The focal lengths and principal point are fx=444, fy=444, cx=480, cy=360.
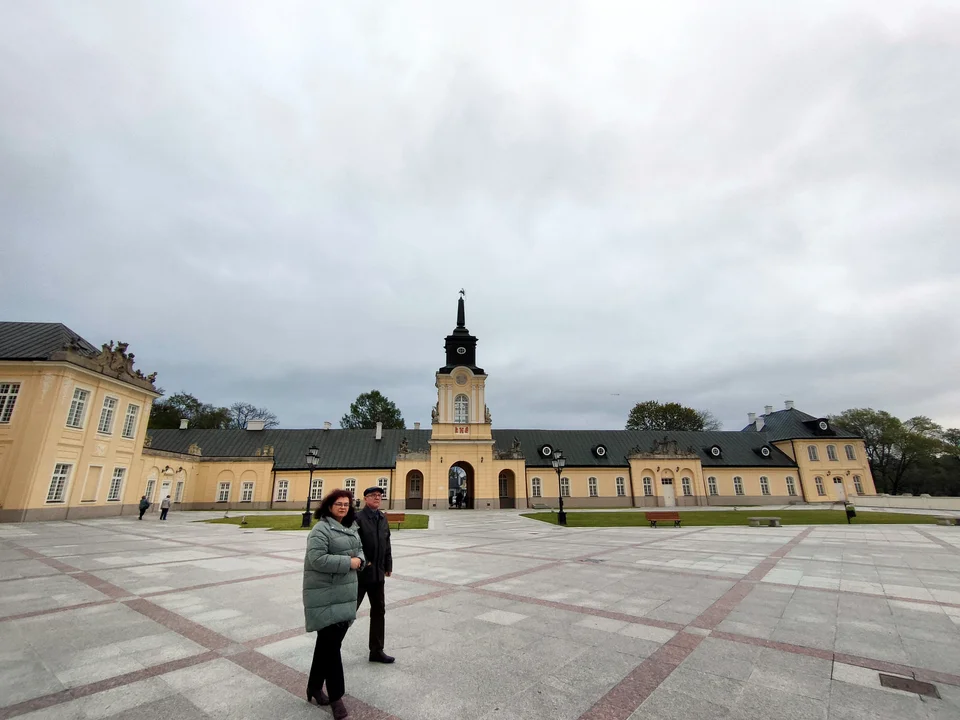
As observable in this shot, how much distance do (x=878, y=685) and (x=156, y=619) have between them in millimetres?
8929

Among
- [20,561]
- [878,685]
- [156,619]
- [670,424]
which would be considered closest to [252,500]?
[20,561]

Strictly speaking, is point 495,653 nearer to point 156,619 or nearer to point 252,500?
point 156,619

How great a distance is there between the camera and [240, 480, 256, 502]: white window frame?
134 feet

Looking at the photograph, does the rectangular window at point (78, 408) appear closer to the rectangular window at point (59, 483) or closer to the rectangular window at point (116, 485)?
the rectangular window at point (59, 483)

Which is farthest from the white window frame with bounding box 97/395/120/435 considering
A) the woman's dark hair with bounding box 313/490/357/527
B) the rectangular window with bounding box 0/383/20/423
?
the woman's dark hair with bounding box 313/490/357/527

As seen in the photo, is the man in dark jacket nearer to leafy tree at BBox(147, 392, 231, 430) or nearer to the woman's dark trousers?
the woman's dark trousers

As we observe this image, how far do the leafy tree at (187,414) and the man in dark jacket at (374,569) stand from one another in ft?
192

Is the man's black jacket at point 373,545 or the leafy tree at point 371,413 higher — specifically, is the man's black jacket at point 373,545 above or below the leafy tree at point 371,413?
below

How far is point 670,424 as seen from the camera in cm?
6356

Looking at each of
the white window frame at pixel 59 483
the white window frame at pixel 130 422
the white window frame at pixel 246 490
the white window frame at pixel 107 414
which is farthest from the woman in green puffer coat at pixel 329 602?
the white window frame at pixel 246 490

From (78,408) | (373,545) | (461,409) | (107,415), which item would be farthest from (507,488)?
(373,545)

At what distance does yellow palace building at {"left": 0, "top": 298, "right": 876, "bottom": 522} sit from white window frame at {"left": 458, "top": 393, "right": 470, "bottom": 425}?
17 centimetres

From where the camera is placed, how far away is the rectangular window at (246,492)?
4072cm

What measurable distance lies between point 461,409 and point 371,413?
26755 millimetres
